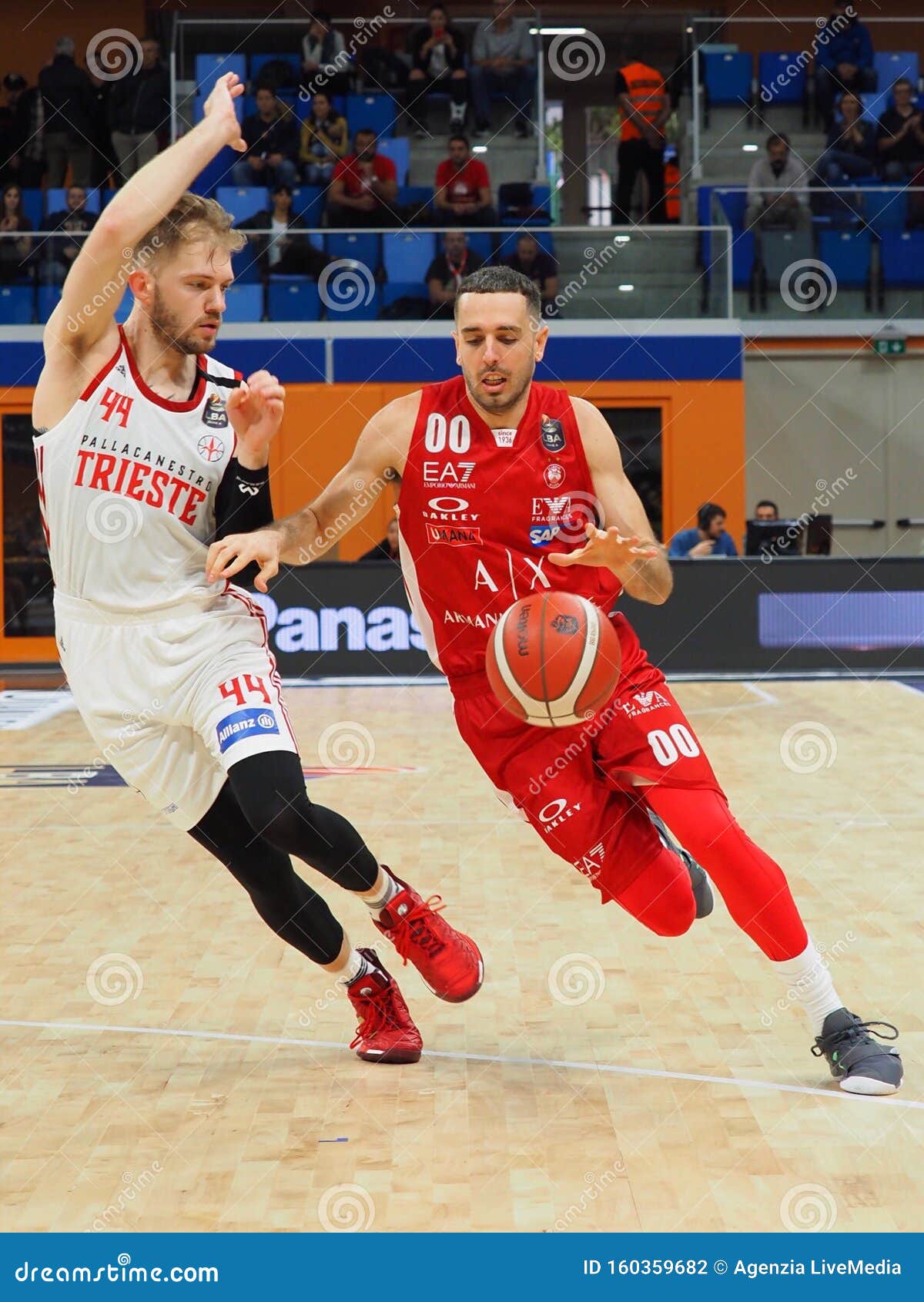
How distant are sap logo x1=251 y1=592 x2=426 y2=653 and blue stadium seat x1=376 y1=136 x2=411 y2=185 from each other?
20.6 feet

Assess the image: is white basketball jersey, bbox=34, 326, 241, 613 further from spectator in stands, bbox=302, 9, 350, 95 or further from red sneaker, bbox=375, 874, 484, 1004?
spectator in stands, bbox=302, 9, 350, 95

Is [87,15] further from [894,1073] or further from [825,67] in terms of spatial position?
[894,1073]

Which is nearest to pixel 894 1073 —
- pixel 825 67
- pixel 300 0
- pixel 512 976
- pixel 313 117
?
pixel 512 976

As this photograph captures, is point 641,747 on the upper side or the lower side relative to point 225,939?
upper

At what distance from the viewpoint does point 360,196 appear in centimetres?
1644

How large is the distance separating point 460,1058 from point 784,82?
56.6 ft

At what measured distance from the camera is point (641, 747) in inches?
161

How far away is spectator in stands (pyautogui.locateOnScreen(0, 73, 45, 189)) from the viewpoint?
56.4ft

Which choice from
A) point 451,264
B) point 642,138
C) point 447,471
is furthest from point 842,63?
point 447,471

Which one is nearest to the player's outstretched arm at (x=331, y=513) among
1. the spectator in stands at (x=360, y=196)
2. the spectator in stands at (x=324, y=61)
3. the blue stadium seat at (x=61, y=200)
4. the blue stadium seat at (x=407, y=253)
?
the blue stadium seat at (x=407, y=253)

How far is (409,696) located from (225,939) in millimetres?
7385

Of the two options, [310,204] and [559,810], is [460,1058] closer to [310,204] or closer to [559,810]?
[559,810]

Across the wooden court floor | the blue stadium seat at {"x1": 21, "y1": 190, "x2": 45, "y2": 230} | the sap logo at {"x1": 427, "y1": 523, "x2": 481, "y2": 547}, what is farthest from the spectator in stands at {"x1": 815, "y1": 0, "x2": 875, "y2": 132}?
the sap logo at {"x1": 427, "y1": 523, "x2": 481, "y2": 547}
